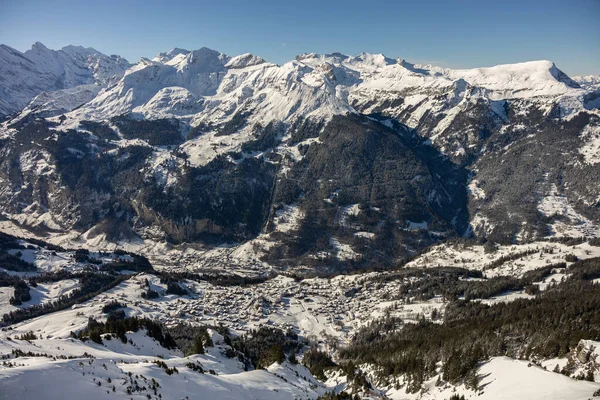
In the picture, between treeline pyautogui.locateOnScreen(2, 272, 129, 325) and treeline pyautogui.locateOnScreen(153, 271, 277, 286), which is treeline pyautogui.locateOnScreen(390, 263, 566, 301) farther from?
treeline pyautogui.locateOnScreen(2, 272, 129, 325)

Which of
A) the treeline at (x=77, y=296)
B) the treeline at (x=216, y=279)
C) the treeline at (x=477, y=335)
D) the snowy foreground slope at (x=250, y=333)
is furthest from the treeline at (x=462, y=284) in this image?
the treeline at (x=77, y=296)

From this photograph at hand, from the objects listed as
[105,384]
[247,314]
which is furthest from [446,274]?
[105,384]

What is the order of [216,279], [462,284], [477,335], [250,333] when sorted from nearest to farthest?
[477,335], [250,333], [462,284], [216,279]

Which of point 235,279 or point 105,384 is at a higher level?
point 105,384

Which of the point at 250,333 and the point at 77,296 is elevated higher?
the point at 77,296

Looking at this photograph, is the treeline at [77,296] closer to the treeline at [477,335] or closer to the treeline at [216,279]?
the treeline at [216,279]

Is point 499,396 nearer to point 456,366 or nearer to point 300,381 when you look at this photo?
point 456,366

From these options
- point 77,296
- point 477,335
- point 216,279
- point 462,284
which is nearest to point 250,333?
point 216,279

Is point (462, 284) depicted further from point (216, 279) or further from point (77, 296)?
point (77, 296)
